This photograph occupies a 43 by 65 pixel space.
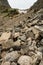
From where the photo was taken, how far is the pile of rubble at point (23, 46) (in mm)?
8695

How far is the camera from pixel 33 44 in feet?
31.7

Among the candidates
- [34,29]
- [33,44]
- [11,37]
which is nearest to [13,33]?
[11,37]

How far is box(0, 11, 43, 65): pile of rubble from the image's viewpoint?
8.70 m

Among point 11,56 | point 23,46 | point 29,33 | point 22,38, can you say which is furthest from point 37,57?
point 29,33

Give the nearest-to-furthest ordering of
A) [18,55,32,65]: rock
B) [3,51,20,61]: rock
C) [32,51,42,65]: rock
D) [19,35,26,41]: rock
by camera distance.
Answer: [32,51,42,65]: rock → [18,55,32,65]: rock → [3,51,20,61]: rock → [19,35,26,41]: rock

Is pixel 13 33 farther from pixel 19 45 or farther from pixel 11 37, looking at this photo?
pixel 19 45

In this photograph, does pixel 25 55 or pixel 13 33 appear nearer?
pixel 25 55

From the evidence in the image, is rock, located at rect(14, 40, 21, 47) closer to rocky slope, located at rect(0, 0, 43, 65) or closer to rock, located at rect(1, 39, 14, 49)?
rocky slope, located at rect(0, 0, 43, 65)

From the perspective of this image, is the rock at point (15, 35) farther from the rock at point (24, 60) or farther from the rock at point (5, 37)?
the rock at point (24, 60)

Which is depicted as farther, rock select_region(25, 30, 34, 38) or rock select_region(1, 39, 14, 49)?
rock select_region(25, 30, 34, 38)

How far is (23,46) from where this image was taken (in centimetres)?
978

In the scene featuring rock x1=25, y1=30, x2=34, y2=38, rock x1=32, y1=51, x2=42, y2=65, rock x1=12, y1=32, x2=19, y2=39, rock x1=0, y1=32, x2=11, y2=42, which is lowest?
rock x1=0, y1=32, x2=11, y2=42

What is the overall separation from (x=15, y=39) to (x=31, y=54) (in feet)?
6.88

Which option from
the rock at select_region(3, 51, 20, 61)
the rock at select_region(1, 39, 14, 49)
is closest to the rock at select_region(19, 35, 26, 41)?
the rock at select_region(1, 39, 14, 49)
